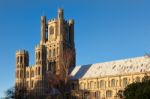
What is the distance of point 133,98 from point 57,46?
72889 millimetres

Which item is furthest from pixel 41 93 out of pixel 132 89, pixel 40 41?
pixel 132 89

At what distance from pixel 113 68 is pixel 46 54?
22.6 meters

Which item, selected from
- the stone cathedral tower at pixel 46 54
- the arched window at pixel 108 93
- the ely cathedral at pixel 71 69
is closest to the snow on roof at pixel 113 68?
the ely cathedral at pixel 71 69

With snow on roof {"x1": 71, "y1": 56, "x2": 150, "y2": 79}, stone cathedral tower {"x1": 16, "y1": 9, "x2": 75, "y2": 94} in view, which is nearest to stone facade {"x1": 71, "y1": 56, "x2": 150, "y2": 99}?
snow on roof {"x1": 71, "y1": 56, "x2": 150, "y2": 79}

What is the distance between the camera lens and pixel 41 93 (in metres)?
129

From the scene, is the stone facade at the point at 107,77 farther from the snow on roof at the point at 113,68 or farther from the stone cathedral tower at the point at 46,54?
the stone cathedral tower at the point at 46,54

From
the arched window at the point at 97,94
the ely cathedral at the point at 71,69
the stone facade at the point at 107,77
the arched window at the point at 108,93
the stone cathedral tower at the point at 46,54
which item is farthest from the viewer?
the stone cathedral tower at the point at 46,54

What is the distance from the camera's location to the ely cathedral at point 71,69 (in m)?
126

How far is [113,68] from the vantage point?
13175cm

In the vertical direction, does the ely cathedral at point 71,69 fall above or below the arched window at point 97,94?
above

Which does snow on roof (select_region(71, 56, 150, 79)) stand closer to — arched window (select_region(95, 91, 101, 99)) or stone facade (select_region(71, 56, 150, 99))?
stone facade (select_region(71, 56, 150, 99))

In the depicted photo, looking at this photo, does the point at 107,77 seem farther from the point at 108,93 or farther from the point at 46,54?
the point at 46,54

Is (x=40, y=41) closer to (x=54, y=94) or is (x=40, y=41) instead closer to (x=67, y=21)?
(x=67, y=21)

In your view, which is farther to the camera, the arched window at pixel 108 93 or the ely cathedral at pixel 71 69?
the arched window at pixel 108 93
